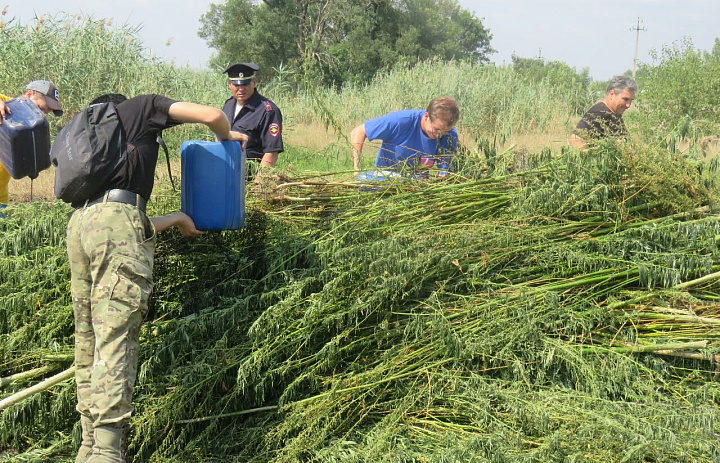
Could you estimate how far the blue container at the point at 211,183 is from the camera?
3277 millimetres

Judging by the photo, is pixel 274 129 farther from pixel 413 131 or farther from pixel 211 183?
pixel 211 183

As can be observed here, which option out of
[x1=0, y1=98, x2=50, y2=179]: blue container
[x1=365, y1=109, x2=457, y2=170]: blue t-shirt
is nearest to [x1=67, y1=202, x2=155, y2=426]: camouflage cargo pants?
[x1=0, y1=98, x2=50, y2=179]: blue container

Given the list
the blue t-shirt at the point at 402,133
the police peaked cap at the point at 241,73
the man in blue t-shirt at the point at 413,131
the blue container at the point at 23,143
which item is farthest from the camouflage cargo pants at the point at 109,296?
the police peaked cap at the point at 241,73

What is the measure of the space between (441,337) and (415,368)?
0.62 feet

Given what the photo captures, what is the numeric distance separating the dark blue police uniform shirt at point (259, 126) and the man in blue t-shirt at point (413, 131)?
65 cm

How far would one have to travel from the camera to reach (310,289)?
329cm

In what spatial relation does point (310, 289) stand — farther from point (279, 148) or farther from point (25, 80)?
point (25, 80)

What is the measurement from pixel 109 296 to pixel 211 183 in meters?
0.77

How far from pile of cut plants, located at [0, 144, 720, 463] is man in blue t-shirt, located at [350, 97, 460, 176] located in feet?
2.73

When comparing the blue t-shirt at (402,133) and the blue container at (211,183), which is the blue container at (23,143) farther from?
the blue t-shirt at (402,133)

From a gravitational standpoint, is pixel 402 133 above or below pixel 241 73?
below

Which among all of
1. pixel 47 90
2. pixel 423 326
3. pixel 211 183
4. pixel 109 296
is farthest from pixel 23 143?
pixel 423 326

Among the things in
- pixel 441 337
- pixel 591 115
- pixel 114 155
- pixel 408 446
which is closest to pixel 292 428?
pixel 408 446

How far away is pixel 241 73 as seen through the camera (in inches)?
204
